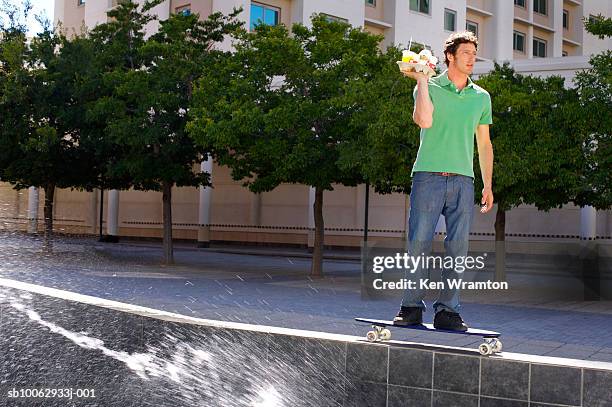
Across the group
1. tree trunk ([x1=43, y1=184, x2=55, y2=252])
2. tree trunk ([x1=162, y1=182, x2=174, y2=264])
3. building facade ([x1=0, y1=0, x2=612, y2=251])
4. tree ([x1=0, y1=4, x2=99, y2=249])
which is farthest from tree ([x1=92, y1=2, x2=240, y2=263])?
building facade ([x1=0, y1=0, x2=612, y2=251])

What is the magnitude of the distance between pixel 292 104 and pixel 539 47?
34534 mm

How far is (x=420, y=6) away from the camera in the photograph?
4162cm

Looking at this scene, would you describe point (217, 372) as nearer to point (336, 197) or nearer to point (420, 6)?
point (336, 197)

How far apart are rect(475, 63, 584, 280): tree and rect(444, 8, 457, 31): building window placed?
90.5ft

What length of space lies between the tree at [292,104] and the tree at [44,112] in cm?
615

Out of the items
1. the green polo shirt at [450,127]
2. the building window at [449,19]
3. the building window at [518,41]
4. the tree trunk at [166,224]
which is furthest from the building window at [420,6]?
the green polo shirt at [450,127]

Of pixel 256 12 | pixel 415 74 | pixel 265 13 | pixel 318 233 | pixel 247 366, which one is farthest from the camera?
pixel 265 13

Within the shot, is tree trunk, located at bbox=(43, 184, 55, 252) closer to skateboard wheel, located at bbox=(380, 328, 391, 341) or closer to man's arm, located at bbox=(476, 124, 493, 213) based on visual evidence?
skateboard wheel, located at bbox=(380, 328, 391, 341)

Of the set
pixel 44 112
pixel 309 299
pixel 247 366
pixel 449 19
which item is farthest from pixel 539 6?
pixel 247 366

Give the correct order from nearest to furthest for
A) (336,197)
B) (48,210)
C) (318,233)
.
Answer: (318,233) < (48,210) < (336,197)

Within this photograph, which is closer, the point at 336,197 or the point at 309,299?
the point at 309,299

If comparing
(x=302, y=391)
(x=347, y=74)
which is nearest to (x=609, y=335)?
(x=302, y=391)

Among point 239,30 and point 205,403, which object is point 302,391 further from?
point 239,30

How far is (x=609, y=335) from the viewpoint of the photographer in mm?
10672
